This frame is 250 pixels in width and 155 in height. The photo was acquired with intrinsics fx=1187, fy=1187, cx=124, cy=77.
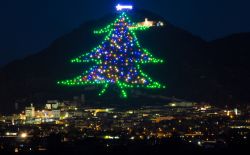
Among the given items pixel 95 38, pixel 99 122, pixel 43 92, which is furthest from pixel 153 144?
pixel 95 38

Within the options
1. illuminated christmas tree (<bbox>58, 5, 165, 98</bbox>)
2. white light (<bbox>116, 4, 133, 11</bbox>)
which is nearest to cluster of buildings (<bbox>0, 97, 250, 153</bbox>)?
illuminated christmas tree (<bbox>58, 5, 165, 98</bbox>)

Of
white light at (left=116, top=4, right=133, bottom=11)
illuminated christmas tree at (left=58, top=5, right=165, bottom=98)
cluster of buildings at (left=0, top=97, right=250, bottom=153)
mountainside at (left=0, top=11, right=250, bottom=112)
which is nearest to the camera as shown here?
cluster of buildings at (left=0, top=97, right=250, bottom=153)

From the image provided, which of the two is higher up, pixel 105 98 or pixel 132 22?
pixel 132 22

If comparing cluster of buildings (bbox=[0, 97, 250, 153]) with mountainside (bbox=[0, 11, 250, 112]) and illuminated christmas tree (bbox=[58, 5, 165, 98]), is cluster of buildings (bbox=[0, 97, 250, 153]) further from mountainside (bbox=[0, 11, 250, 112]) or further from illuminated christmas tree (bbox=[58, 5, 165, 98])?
illuminated christmas tree (bbox=[58, 5, 165, 98])

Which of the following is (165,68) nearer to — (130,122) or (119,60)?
(119,60)

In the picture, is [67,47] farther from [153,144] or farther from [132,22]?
[153,144]

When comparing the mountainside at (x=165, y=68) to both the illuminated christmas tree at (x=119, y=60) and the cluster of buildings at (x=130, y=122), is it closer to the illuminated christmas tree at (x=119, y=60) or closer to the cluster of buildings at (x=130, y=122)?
the illuminated christmas tree at (x=119, y=60)
